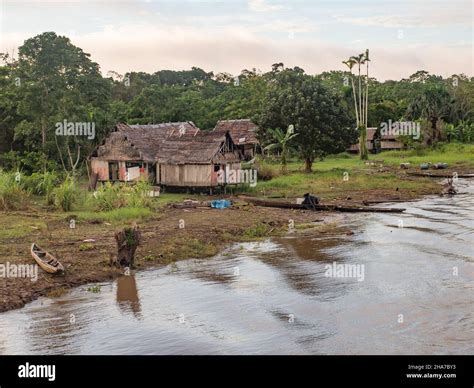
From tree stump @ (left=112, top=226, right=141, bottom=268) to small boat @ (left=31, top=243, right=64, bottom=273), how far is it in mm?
1618

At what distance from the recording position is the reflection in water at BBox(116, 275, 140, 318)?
14.8 m

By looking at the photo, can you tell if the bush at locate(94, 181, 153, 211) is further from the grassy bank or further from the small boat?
the small boat

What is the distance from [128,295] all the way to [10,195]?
12779 millimetres

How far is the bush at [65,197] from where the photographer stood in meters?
25.8

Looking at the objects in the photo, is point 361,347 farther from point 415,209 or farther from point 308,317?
point 415,209

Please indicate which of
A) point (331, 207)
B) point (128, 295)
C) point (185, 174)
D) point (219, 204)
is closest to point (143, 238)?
point (128, 295)

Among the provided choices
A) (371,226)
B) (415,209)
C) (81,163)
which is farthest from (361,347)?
(81,163)

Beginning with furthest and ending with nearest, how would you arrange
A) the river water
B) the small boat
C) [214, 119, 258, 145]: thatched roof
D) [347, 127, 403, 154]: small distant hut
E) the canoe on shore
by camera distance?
1. [347, 127, 403, 154]: small distant hut
2. [214, 119, 258, 145]: thatched roof
3. the canoe on shore
4. the small boat
5. the river water

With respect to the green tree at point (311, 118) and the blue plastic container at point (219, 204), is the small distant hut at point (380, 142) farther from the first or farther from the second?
the blue plastic container at point (219, 204)

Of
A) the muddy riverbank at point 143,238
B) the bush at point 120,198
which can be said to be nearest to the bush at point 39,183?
the bush at point 120,198

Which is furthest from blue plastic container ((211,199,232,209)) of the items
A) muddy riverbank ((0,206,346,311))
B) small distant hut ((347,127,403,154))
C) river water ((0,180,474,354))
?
small distant hut ((347,127,403,154))

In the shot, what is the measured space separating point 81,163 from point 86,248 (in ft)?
59.7

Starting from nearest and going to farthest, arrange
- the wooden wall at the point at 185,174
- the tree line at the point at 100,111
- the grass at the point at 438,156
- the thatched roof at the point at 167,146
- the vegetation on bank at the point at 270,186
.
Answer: the vegetation on bank at the point at 270,186
the wooden wall at the point at 185,174
the thatched roof at the point at 167,146
the tree line at the point at 100,111
the grass at the point at 438,156

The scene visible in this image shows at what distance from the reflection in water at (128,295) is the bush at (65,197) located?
9.65 metres
